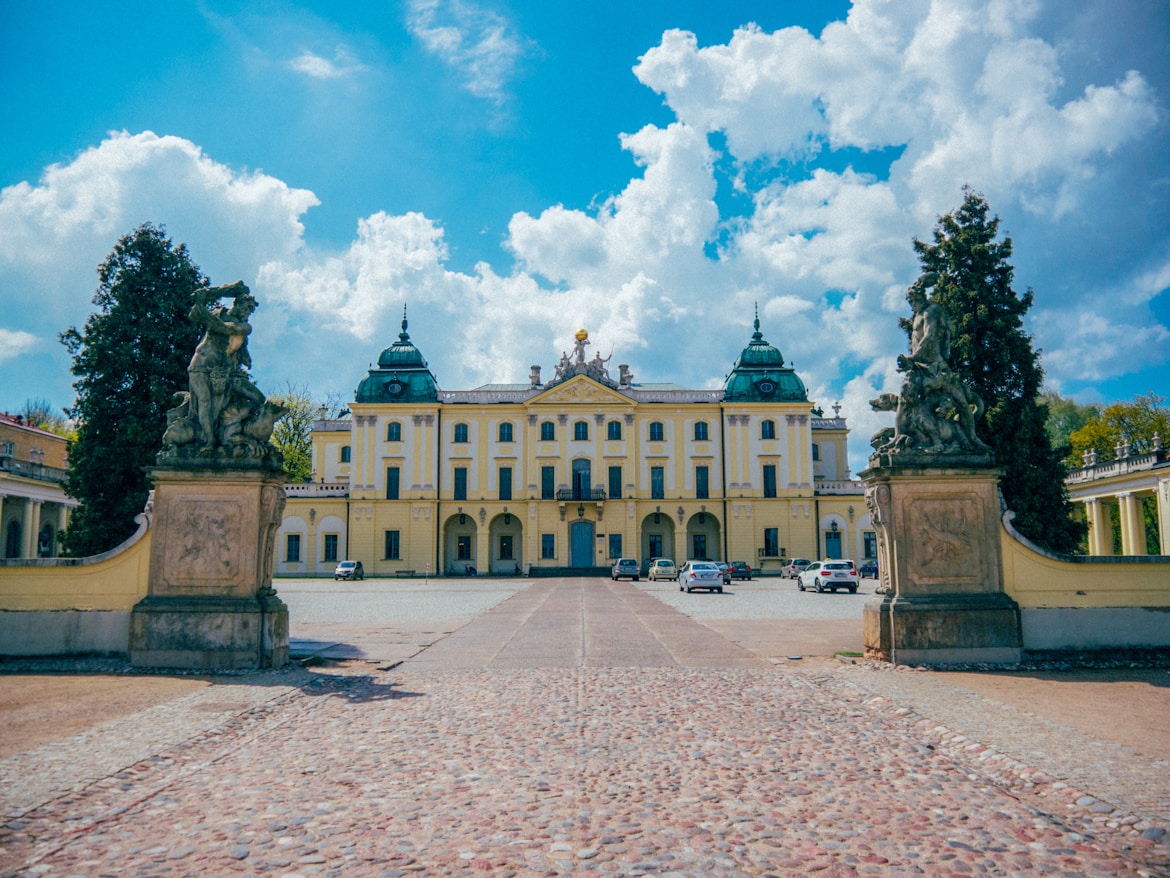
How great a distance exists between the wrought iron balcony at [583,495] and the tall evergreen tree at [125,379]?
4043cm

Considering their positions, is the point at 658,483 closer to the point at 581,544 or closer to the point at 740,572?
the point at 581,544

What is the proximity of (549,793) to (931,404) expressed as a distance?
8623mm

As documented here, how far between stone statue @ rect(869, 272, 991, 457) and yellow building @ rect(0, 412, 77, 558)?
42.3 m

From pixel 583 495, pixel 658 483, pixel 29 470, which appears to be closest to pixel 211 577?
pixel 29 470

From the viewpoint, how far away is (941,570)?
1137 cm

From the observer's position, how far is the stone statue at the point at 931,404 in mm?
11656

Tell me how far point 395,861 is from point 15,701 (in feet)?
21.6

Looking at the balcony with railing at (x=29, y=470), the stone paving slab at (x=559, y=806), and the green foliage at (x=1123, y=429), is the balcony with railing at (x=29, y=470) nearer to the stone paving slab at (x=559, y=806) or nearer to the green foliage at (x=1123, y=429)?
the stone paving slab at (x=559, y=806)

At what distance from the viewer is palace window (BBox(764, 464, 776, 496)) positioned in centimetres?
5897

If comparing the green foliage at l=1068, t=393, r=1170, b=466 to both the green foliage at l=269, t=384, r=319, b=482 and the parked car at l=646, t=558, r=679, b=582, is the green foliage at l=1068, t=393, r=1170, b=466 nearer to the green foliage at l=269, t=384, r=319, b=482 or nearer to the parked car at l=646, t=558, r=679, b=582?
the parked car at l=646, t=558, r=679, b=582

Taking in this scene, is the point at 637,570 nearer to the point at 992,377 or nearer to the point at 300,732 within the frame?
the point at 992,377

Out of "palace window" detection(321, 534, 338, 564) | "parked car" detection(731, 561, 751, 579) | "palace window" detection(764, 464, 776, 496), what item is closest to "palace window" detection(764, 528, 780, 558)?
"palace window" detection(764, 464, 776, 496)

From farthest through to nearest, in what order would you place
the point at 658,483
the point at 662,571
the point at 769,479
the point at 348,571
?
the point at 658,483
the point at 769,479
the point at 348,571
the point at 662,571

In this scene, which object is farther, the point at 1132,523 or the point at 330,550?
the point at 330,550
